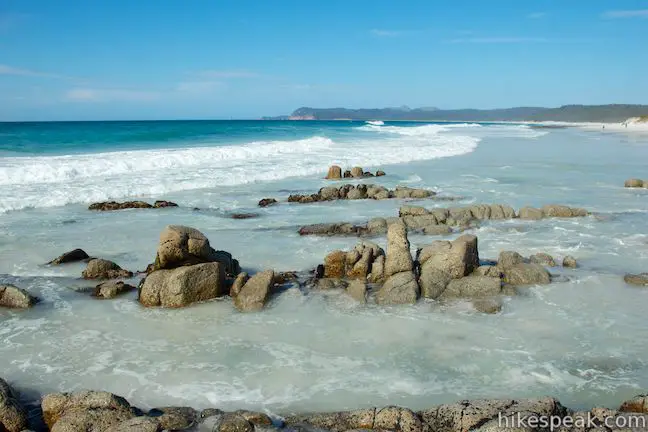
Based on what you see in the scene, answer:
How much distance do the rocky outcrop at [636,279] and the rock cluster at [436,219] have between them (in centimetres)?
468

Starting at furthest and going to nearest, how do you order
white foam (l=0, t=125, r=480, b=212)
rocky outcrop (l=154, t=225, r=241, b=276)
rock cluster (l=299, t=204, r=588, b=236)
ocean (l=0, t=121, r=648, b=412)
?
white foam (l=0, t=125, r=480, b=212)
rock cluster (l=299, t=204, r=588, b=236)
rocky outcrop (l=154, t=225, r=241, b=276)
ocean (l=0, t=121, r=648, b=412)

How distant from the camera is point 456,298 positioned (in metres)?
9.88

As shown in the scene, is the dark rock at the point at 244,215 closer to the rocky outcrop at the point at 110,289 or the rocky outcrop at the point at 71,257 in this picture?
the rocky outcrop at the point at 71,257

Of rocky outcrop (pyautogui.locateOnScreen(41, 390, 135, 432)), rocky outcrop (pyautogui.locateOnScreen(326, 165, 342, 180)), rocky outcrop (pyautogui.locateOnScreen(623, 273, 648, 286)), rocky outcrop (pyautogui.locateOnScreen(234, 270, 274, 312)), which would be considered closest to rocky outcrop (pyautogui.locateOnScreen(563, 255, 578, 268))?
rocky outcrop (pyautogui.locateOnScreen(623, 273, 648, 286))

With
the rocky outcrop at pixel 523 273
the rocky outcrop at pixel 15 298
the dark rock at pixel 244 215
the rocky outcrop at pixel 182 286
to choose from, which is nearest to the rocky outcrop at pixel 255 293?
the rocky outcrop at pixel 182 286

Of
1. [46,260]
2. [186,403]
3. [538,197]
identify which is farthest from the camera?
[538,197]

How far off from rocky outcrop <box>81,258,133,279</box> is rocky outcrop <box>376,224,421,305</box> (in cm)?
496

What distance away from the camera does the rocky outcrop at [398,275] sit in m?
9.76

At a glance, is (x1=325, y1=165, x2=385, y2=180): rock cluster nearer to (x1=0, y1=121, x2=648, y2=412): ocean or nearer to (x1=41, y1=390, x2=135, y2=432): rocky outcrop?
(x1=0, y1=121, x2=648, y2=412): ocean

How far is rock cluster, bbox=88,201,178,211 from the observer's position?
58.6 ft

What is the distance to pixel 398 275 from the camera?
33.5 ft

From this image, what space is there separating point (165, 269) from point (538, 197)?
14725 millimetres

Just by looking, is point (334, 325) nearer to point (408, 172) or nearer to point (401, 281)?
point (401, 281)

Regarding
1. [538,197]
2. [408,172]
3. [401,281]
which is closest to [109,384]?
[401,281]
